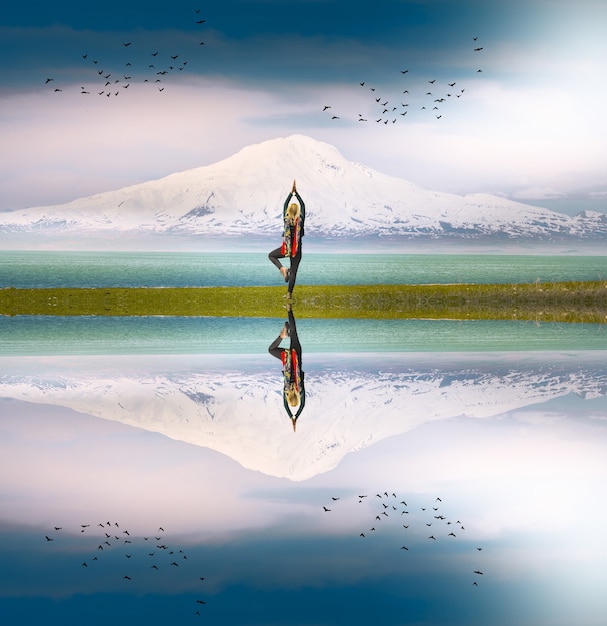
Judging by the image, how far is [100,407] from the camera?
23156mm

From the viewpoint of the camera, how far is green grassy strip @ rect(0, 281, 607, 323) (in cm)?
5922

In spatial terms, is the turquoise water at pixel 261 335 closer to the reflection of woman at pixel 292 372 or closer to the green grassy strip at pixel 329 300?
the reflection of woman at pixel 292 372

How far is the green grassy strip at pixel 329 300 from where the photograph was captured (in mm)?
59219

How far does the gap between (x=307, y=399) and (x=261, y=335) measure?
18169mm

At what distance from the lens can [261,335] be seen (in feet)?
138

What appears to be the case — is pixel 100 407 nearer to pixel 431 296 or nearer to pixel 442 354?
pixel 442 354

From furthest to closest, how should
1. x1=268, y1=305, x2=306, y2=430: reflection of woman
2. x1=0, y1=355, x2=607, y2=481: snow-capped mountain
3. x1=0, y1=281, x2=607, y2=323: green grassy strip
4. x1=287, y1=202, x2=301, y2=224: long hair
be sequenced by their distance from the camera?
x1=0, y1=281, x2=607, y2=323: green grassy strip → x1=287, y1=202, x2=301, y2=224: long hair → x1=268, y1=305, x2=306, y2=430: reflection of woman → x1=0, y1=355, x2=607, y2=481: snow-capped mountain

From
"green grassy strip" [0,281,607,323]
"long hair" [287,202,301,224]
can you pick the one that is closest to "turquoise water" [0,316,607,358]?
"long hair" [287,202,301,224]

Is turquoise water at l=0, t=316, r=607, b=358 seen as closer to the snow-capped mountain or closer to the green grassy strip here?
the snow-capped mountain

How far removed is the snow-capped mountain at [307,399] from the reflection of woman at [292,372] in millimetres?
200

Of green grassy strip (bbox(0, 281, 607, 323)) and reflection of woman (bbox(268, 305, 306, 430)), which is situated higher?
green grassy strip (bbox(0, 281, 607, 323))

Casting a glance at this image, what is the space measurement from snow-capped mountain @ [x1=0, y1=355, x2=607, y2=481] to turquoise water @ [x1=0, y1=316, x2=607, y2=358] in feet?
18.8

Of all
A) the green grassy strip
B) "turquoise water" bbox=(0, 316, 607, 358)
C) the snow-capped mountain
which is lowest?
the snow-capped mountain

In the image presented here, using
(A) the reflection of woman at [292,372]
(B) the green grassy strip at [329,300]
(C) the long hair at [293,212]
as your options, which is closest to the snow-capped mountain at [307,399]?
(A) the reflection of woman at [292,372]
